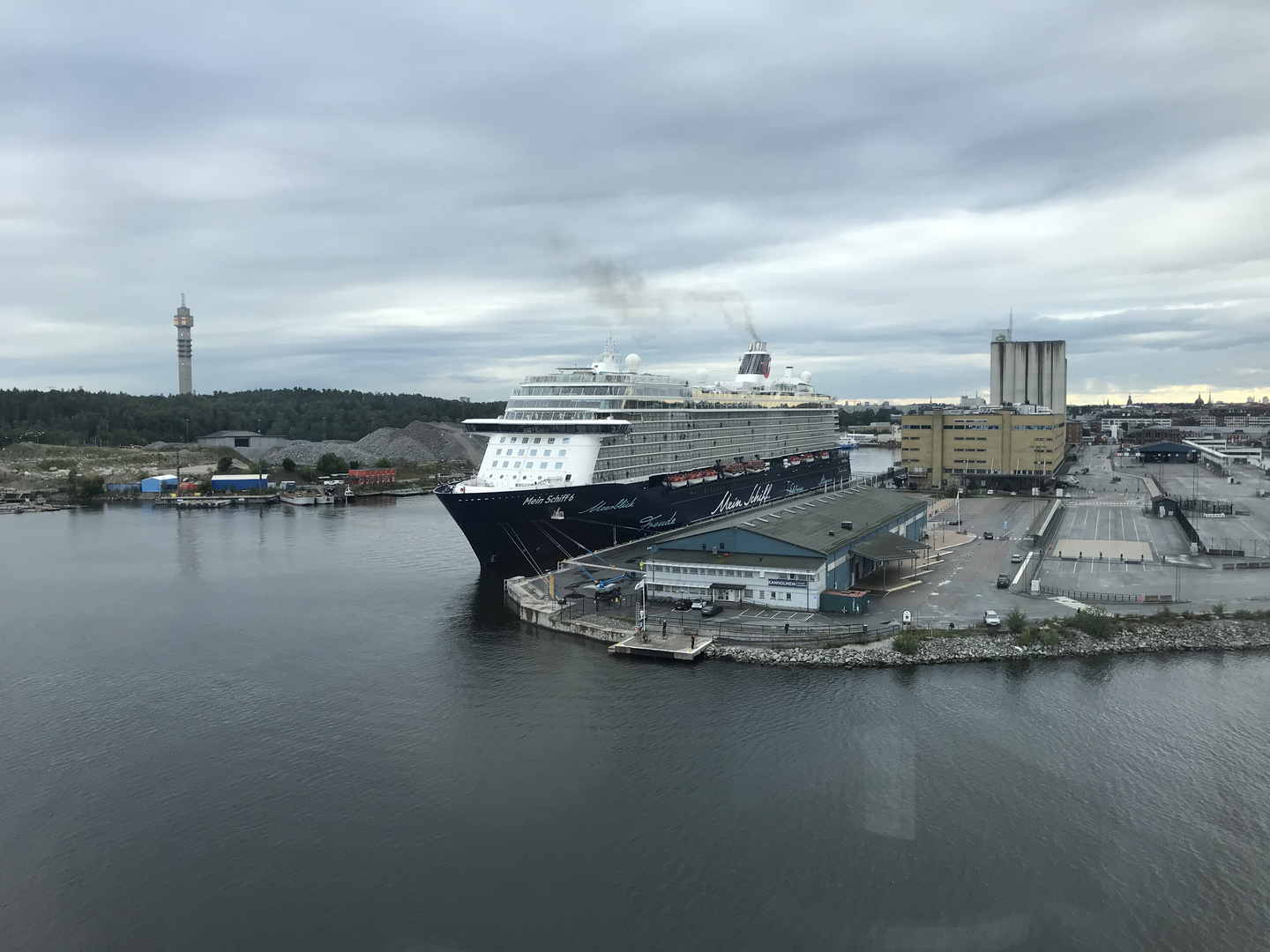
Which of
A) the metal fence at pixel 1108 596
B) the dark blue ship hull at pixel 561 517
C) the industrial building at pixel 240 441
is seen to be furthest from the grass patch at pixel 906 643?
the industrial building at pixel 240 441

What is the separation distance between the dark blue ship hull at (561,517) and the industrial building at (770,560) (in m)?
5.73

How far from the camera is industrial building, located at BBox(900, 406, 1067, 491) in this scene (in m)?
58.4

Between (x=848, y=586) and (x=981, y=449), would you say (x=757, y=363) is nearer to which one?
(x=981, y=449)

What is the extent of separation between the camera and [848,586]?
1077 inches

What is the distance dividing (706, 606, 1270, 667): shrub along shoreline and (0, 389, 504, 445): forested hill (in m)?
99.7

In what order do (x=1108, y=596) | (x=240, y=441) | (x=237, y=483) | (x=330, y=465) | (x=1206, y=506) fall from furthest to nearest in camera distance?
(x=240, y=441), (x=330, y=465), (x=237, y=483), (x=1206, y=506), (x=1108, y=596)

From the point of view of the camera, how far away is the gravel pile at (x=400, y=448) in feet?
295

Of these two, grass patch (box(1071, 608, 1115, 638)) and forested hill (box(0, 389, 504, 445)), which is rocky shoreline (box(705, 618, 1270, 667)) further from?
forested hill (box(0, 389, 504, 445))

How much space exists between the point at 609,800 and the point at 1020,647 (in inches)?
491

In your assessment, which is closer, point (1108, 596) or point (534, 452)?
point (1108, 596)

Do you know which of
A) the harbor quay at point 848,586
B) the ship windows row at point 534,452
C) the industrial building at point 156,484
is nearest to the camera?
the harbor quay at point 848,586

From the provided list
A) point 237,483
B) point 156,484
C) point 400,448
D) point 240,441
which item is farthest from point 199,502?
point 240,441

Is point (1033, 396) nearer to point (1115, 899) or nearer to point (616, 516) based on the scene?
point (616, 516)

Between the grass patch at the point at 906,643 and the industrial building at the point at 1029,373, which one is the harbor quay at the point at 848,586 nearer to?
the grass patch at the point at 906,643
